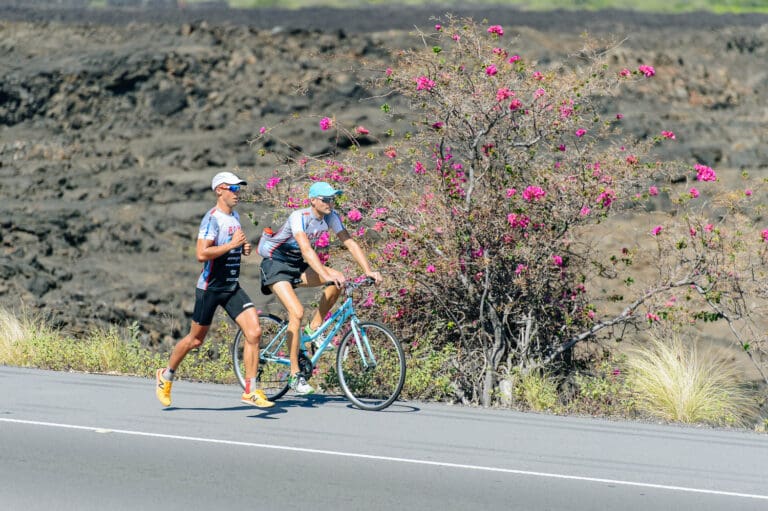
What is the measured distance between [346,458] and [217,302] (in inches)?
86.2

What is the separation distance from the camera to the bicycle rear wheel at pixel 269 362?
437 inches

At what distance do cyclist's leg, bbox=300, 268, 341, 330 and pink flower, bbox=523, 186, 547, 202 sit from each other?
2187mm

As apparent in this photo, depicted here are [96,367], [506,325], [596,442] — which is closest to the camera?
[596,442]

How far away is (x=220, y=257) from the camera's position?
10.1 meters

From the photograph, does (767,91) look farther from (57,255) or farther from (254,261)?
(57,255)

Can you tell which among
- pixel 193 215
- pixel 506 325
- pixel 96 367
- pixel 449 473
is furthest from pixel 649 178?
pixel 193 215

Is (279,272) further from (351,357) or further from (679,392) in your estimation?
(679,392)

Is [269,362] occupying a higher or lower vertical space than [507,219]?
lower

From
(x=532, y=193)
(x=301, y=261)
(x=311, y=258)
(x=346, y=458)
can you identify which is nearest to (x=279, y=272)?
(x=301, y=261)

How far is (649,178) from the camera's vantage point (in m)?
12.4

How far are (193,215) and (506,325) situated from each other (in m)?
22.7

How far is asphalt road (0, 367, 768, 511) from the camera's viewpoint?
25.0ft

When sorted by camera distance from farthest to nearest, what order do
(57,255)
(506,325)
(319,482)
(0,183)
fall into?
1. (0,183)
2. (57,255)
3. (506,325)
4. (319,482)

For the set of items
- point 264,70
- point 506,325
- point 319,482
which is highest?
point 264,70
